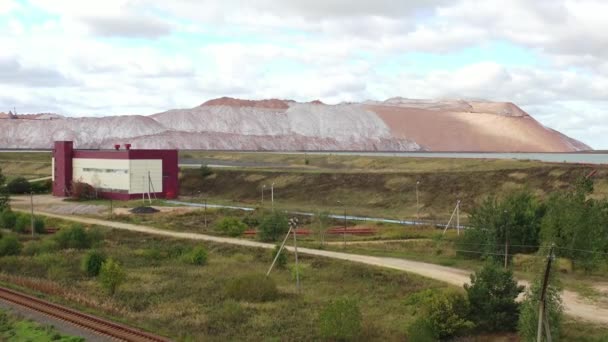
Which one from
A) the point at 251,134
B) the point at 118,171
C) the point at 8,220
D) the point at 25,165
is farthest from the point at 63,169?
the point at 251,134

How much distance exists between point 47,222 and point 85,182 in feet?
64.0

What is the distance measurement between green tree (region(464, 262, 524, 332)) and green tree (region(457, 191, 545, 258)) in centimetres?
1184

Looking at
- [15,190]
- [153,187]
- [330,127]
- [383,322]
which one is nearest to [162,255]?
[383,322]

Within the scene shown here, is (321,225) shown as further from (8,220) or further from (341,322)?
(8,220)

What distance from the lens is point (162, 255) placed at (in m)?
39.8

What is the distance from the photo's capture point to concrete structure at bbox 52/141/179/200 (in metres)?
70.2

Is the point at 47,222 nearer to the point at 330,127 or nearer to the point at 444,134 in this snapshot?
the point at 330,127

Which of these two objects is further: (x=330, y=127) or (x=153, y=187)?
(x=330, y=127)

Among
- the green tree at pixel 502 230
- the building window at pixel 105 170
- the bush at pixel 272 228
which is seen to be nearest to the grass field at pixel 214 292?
the bush at pixel 272 228

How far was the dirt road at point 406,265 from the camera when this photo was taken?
24453mm

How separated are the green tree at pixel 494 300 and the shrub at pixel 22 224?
3783 cm

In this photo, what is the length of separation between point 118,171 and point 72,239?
96.3ft

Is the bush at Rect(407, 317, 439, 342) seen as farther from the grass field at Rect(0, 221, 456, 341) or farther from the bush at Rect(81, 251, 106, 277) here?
the bush at Rect(81, 251, 106, 277)

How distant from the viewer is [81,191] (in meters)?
71.2
